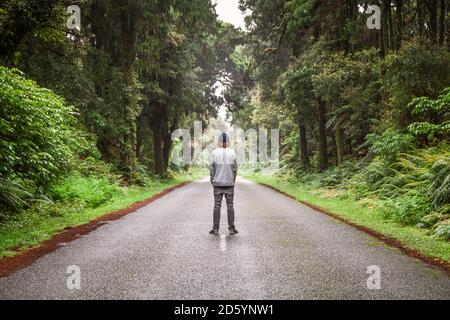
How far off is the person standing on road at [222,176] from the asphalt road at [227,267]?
497mm

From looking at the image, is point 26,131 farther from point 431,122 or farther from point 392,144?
point 431,122

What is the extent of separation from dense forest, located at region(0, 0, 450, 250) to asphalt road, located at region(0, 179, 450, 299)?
2.78 meters

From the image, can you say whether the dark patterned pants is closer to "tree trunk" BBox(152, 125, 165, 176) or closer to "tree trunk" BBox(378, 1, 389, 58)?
"tree trunk" BBox(378, 1, 389, 58)

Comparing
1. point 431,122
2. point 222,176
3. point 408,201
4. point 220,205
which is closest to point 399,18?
point 431,122

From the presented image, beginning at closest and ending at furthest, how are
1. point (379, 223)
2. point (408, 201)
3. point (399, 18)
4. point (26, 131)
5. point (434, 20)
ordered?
point (26, 131)
point (379, 223)
point (408, 201)
point (434, 20)
point (399, 18)

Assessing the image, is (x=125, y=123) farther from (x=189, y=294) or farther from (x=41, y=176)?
(x=189, y=294)

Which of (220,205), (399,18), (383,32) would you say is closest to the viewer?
(220,205)

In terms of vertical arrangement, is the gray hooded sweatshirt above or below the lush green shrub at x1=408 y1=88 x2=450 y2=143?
below

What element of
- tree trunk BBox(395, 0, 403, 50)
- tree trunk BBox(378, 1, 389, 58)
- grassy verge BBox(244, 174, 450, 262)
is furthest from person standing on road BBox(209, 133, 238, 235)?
tree trunk BBox(378, 1, 389, 58)

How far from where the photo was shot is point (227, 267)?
6.59 metres

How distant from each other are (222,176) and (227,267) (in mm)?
3438

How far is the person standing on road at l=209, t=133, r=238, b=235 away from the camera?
964cm
